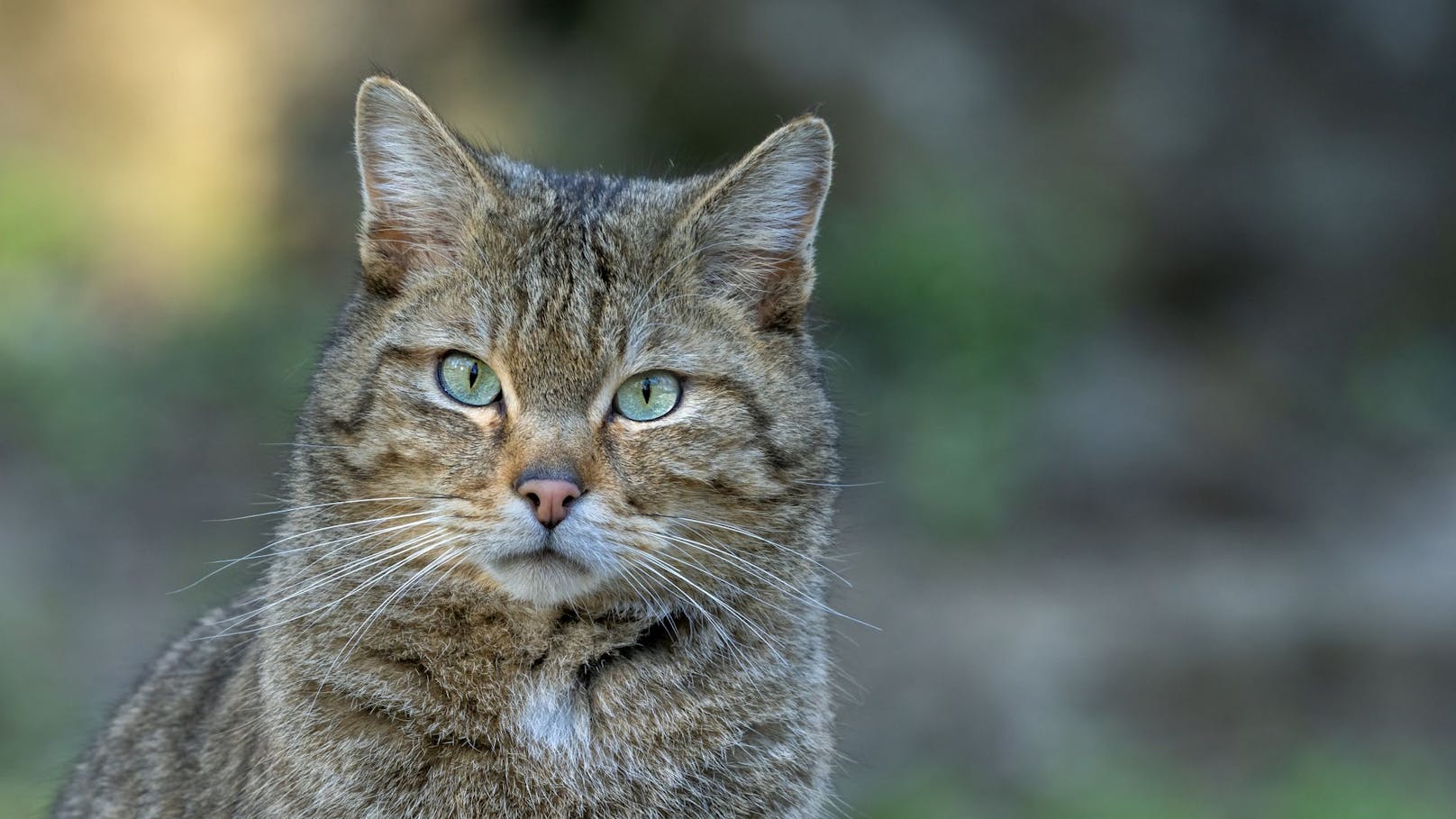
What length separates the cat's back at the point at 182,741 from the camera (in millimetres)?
3754

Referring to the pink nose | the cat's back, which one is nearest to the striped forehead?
the pink nose

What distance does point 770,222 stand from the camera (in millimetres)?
3992

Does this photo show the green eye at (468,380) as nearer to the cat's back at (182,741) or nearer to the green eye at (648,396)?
the green eye at (648,396)

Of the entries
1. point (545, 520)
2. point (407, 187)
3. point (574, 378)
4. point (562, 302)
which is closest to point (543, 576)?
Result: point (545, 520)

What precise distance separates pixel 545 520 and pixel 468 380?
51cm

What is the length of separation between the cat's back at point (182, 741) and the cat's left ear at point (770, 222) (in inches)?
62.2

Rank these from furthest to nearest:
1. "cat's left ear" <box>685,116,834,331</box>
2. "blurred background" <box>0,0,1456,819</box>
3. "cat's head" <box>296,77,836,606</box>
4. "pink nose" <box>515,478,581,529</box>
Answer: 1. "blurred background" <box>0,0,1456,819</box>
2. "cat's left ear" <box>685,116,834,331</box>
3. "cat's head" <box>296,77,836,606</box>
4. "pink nose" <box>515,478,581,529</box>

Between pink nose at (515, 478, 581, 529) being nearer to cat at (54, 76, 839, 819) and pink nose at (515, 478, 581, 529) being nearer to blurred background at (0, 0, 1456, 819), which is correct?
cat at (54, 76, 839, 819)

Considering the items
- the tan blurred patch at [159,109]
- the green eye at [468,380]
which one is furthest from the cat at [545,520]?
the tan blurred patch at [159,109]

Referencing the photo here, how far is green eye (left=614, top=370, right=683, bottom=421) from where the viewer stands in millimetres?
3660

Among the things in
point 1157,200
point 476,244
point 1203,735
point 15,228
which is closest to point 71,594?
point 15,228

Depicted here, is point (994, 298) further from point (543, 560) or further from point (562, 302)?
point (543, 560)

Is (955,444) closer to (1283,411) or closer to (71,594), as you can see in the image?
(1283,411)

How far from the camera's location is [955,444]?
9.23m
